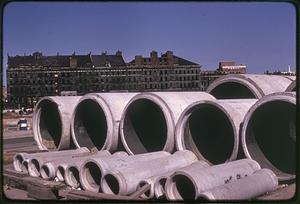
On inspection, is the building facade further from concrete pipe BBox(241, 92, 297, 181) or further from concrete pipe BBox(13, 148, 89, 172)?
concrete pipe BBox(241, 92, 297, 181)

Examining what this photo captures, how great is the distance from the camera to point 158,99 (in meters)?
11.1

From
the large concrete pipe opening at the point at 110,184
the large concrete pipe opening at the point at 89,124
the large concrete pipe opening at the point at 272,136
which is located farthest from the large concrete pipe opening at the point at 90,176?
the large concrete pipe opening at the point at 272,136

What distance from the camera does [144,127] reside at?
1298 cm

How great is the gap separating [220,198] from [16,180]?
588 centimetres

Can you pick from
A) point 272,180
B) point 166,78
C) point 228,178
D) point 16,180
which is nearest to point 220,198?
point 228,178

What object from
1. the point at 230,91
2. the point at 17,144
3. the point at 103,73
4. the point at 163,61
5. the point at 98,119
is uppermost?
the point at 163,61

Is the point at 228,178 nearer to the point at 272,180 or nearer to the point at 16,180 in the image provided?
the point at 272,180

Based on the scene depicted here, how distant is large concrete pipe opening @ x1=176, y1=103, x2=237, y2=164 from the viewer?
10.7m

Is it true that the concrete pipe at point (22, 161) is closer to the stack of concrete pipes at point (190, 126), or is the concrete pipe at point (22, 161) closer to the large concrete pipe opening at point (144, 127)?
the stack of concrete pipes at point (190, 126)

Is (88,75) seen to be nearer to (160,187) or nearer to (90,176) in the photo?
(90,176)

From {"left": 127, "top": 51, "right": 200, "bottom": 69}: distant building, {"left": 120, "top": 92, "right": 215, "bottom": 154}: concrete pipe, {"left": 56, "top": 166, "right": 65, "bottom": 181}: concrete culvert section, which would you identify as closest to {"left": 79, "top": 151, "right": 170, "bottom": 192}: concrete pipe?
{"left": 56, "top": 166, "right": 65, "bottom": 181}: concrete culvert section

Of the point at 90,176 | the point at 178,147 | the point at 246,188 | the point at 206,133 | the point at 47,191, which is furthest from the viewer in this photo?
the point at 206,133

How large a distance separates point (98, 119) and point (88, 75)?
31595 millimetres

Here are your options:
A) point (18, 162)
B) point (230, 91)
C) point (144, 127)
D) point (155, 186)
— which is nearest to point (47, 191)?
point (155, 186)
